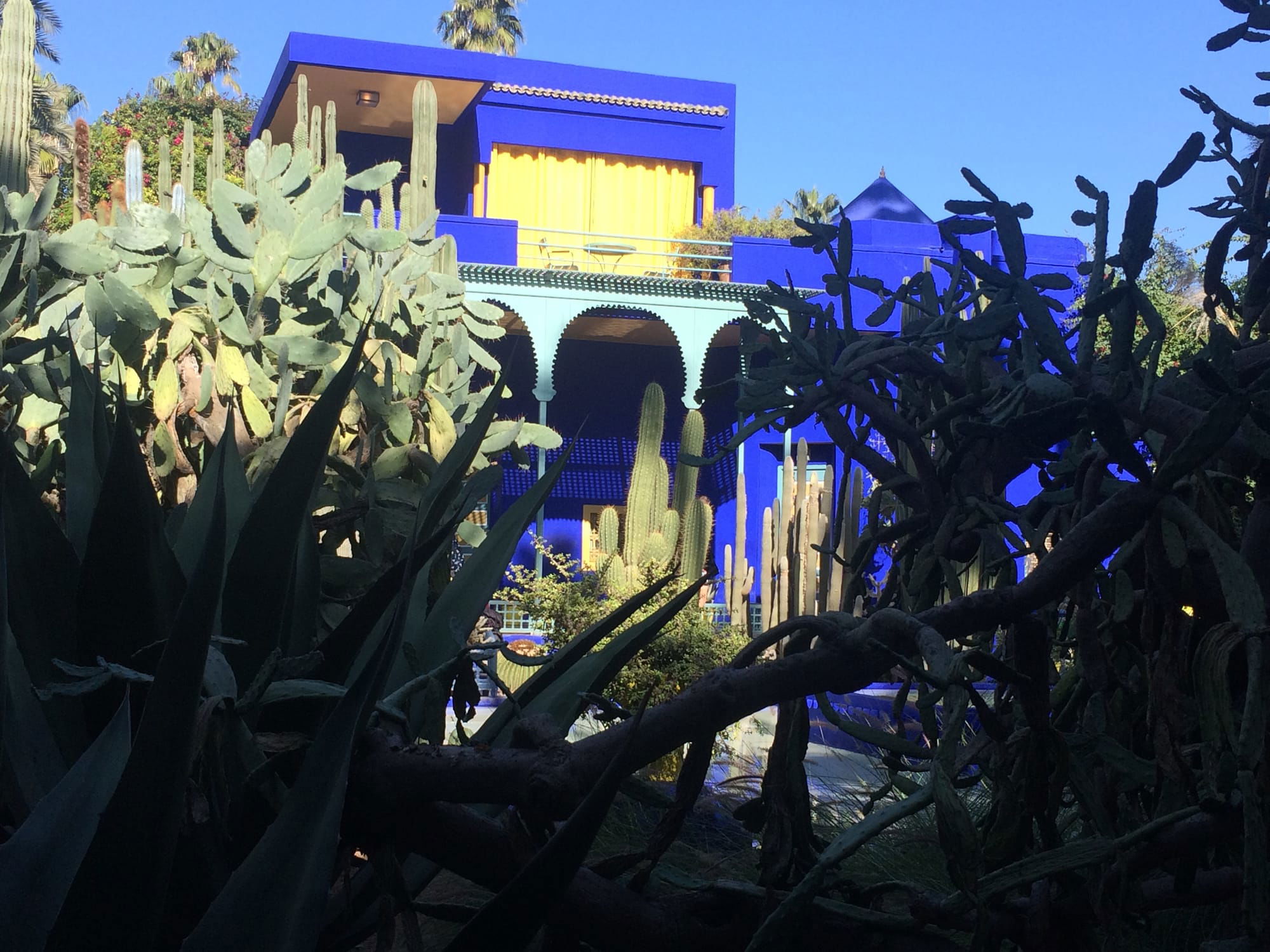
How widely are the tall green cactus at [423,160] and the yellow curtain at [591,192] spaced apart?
12.7 m

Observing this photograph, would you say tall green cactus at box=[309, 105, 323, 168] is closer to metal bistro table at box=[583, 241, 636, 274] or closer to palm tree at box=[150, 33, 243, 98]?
metal bistro table at box=[583, 241, 636, 274]

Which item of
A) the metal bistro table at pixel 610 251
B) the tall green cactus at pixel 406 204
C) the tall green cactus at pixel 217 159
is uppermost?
the metal bistro table at pixel 610 251

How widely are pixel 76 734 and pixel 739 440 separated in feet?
2.39

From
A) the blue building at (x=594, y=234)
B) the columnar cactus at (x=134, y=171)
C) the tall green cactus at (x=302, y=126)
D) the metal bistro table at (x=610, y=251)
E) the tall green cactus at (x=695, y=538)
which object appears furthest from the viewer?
the metal bistro table at (x=610, y=251)

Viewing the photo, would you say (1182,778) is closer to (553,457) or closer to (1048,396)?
(1048,396)

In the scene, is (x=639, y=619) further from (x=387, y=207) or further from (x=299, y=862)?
(x=299, y=862)

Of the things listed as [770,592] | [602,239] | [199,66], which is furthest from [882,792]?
[199,66]

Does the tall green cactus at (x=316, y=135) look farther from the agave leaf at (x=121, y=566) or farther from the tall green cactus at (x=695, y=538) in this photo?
the agave leaf at (x=121, y=566)

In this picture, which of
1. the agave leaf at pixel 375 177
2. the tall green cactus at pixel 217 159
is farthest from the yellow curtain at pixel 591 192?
the agave leaf at pixel 375 177

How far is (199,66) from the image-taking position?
35.2m

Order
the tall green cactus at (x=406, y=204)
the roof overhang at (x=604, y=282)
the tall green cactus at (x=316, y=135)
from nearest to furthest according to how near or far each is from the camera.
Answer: the tall green cactus at (x=406, y=204) → the tall green cactus at (x=316, y=135) → the roof overhang at (x=604, y=282)

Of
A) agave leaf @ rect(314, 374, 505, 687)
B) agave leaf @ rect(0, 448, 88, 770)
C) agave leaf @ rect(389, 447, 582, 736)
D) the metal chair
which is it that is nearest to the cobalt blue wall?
the metal chair

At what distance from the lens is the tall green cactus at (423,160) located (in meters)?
5.90

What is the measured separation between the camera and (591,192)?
2138 cm
